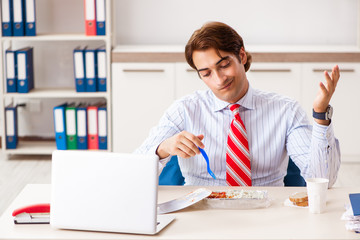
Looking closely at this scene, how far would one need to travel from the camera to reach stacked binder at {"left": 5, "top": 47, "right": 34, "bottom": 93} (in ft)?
13.8

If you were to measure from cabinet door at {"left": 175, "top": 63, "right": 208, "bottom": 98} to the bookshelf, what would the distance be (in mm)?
500

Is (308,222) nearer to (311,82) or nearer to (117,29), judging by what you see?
(311,82)

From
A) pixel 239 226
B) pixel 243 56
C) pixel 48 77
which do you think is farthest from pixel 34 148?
pixel 239 226

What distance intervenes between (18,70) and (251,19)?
5.69 ft

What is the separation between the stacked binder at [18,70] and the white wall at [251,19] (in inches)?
28.8

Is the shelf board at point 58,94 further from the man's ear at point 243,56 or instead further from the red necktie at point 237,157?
the red necktie at point 237,157

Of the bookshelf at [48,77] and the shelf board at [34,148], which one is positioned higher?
the bookshelf at [48,77]

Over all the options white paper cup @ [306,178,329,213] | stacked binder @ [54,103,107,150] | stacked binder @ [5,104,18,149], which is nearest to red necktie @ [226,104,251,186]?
white paper cup @ [306,178,329,213]

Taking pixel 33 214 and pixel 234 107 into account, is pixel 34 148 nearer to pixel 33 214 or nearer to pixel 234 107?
pixel 234 107

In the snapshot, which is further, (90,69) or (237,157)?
(90,69)

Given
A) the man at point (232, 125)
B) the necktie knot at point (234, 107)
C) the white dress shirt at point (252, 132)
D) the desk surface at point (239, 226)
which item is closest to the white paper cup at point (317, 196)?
the desk surface at point (239, 226)

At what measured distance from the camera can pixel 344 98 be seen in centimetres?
416

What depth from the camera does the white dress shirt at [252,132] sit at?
2.16 metres

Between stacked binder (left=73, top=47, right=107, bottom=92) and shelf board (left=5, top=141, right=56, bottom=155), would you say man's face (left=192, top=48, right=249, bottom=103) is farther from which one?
shelf board (left=5, top=141, right=56, bottom=155)
